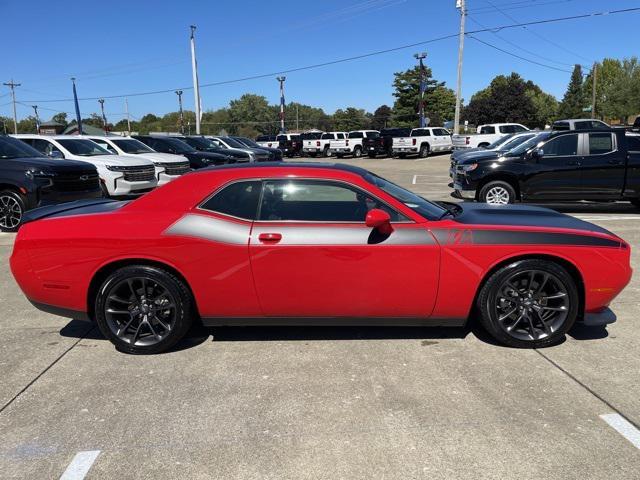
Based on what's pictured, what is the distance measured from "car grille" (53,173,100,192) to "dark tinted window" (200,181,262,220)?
676 centimetres

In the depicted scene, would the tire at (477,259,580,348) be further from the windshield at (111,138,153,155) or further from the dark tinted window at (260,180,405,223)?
the windshield at (111,138,153,155)

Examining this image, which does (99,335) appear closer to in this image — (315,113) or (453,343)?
(453,343)

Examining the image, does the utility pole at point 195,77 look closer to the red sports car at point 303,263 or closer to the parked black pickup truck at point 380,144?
the parked black pickup truck at point 380,144

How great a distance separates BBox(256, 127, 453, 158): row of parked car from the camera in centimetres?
3219

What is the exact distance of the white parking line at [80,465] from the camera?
2.53 metres

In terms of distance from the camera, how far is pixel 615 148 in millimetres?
9703

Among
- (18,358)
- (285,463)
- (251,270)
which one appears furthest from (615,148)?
(18,358)

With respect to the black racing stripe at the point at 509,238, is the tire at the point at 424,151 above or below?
above

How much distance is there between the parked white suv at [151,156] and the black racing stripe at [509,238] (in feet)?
37.2

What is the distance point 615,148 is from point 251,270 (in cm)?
897

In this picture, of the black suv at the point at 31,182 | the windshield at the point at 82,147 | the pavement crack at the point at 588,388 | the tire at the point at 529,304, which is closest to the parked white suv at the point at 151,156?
the windshield at the point at 82,147

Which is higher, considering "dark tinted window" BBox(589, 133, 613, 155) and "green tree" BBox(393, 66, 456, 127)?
"green tree" BBox(393, 66, 456, 127)

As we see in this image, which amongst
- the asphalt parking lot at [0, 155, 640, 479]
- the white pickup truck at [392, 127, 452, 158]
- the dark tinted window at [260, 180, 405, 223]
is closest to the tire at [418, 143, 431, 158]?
the white pickup truck at [392, 127, 452, 158]

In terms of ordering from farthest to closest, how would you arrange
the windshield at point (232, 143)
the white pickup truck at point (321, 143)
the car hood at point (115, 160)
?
the white pickup truck at point (321, 143) < the windshield at point (232, 143) < the car hood at point (115, 160)
